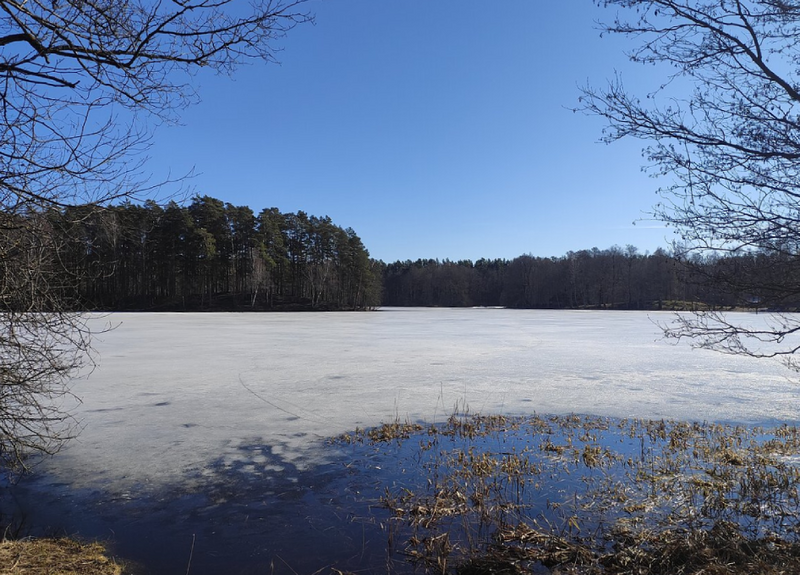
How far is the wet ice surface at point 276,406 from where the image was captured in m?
4.56

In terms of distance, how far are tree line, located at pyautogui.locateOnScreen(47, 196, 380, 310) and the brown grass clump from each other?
45.8 metres

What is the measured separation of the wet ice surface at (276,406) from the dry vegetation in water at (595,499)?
845 mm

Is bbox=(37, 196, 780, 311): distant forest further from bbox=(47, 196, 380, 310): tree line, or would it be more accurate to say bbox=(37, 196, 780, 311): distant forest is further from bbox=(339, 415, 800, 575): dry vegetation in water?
bbox=(339, 415, 800, 575): dry vegetation in water

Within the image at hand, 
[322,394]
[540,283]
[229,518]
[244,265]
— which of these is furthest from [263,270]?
[540,283]

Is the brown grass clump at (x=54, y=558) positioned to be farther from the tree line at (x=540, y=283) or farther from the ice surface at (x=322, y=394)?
the tree line at (x=540, y=283)

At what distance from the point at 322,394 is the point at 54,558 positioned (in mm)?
5768

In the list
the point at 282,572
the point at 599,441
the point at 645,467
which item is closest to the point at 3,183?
the point at 282,572

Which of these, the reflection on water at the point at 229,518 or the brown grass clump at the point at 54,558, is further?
the reflection on water at the point at 229,518

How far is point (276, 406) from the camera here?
27.3 feet

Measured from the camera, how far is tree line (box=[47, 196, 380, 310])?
53.8 m

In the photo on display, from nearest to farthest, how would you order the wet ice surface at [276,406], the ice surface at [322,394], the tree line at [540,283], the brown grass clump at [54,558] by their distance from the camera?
the brown grass clump at [54,558] → the wet ice surface at [276,406] → the ice surface at [322,394] → the tree line at [540,283]

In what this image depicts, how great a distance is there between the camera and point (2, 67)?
266cm

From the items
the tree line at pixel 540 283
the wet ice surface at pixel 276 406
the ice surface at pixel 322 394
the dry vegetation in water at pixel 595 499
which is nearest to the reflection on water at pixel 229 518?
the wet ice surface at pixel 276 406

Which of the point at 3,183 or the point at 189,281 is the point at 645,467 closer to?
the point at 3,183
